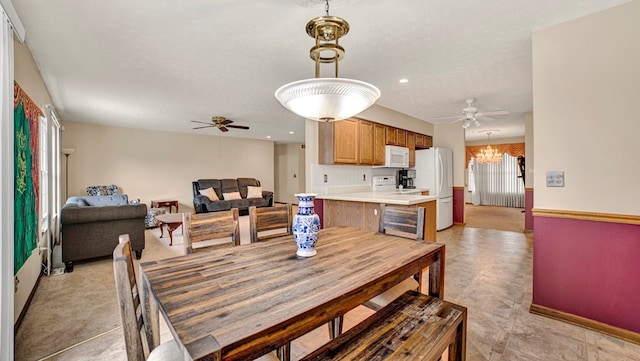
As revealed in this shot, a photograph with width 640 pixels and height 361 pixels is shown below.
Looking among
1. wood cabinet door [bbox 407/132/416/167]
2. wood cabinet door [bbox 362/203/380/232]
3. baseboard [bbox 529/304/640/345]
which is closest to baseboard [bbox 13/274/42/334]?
wood cabinet door [bbox 362/203/380/232]

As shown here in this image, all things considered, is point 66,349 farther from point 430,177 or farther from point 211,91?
point 430,177

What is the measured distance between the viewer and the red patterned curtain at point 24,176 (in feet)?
6.71

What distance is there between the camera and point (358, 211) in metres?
3.70

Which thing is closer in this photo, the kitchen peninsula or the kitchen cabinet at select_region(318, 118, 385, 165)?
the kitchen peninsula

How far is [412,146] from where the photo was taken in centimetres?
561

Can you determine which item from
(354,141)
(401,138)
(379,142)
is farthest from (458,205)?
(354,141)

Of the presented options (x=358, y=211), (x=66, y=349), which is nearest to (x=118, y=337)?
(x=66, y=349)

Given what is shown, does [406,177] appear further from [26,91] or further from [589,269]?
[26,91]

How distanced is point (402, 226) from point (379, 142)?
9.11ft

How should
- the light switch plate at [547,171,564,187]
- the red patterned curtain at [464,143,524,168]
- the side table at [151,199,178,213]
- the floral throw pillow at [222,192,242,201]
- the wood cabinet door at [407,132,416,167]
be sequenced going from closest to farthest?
the light switch plate at [547,171,564,187] < the wood cabinet door at [407,132,416,167] < the side table at [151,199,178,213] < the floral throw pillow at [222,192,242,201] < the red patterned curtain at [464,143,524,168]

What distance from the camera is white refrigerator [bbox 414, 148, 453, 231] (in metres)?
5.56

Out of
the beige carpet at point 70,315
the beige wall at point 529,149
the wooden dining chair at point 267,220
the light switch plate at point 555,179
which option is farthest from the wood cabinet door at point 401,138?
the beige carpet at point 70,315

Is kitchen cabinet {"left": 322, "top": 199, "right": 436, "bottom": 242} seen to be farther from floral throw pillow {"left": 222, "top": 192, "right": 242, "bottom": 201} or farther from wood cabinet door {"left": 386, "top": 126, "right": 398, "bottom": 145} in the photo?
floral throw pillow {"left": 222, "top": 192, "right": 242, "bottom": 201}

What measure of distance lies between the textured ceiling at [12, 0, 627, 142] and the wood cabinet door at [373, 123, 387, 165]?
0.53 meters
